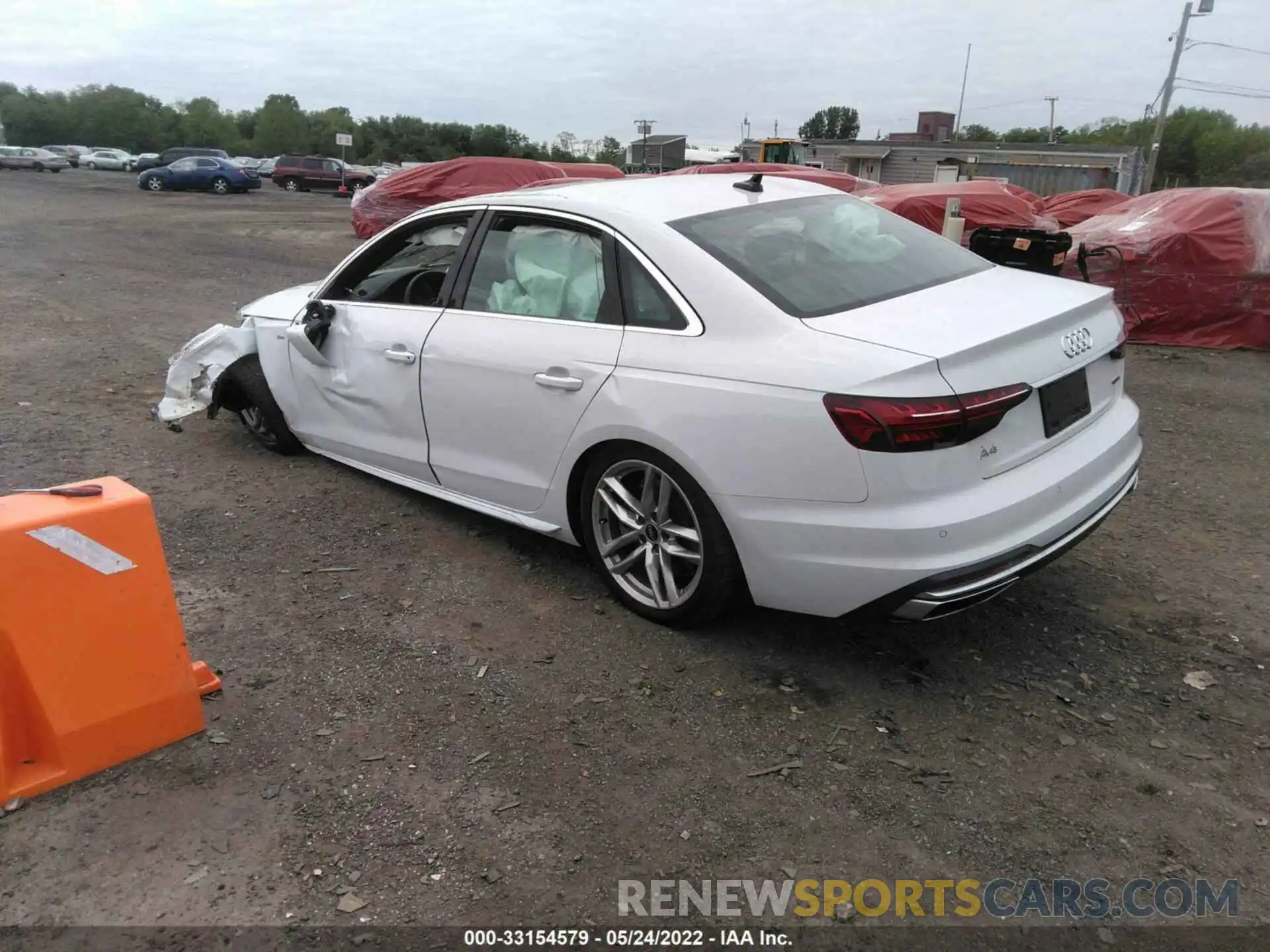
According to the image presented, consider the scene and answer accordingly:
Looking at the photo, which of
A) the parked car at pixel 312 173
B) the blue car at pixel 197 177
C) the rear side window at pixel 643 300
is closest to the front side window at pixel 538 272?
the rear side window at pixel 643 300

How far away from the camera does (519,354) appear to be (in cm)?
378

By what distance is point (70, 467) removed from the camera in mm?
5363

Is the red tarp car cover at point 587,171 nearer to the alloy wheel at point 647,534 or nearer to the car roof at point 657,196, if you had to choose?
the car roof at point 657,196

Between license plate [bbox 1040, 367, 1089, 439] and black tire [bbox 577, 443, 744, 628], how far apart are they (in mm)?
1128

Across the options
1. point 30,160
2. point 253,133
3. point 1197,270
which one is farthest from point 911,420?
point 253,133

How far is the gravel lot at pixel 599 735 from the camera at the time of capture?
2.46 metres

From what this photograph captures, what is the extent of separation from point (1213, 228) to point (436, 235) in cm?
830

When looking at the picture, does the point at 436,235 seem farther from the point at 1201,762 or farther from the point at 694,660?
the point at 1201,762

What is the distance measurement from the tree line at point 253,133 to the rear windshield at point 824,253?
81.2m

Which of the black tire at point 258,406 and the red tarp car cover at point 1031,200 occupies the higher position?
the red tarp car cover at point 1031,200

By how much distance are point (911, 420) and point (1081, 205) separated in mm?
13230

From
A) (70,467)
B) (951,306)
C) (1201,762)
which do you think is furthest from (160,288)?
(1201,762)

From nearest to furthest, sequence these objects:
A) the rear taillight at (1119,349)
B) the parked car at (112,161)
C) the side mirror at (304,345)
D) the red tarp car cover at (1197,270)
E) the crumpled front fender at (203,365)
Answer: the rear taillight at (1119,349) → the side mirror at (304,345) → the crumpled front fender at (203,365) → the red tarp car cover at (1197,270) → the parked car at (112,161)

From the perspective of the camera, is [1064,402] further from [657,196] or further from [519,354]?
[519,354]
